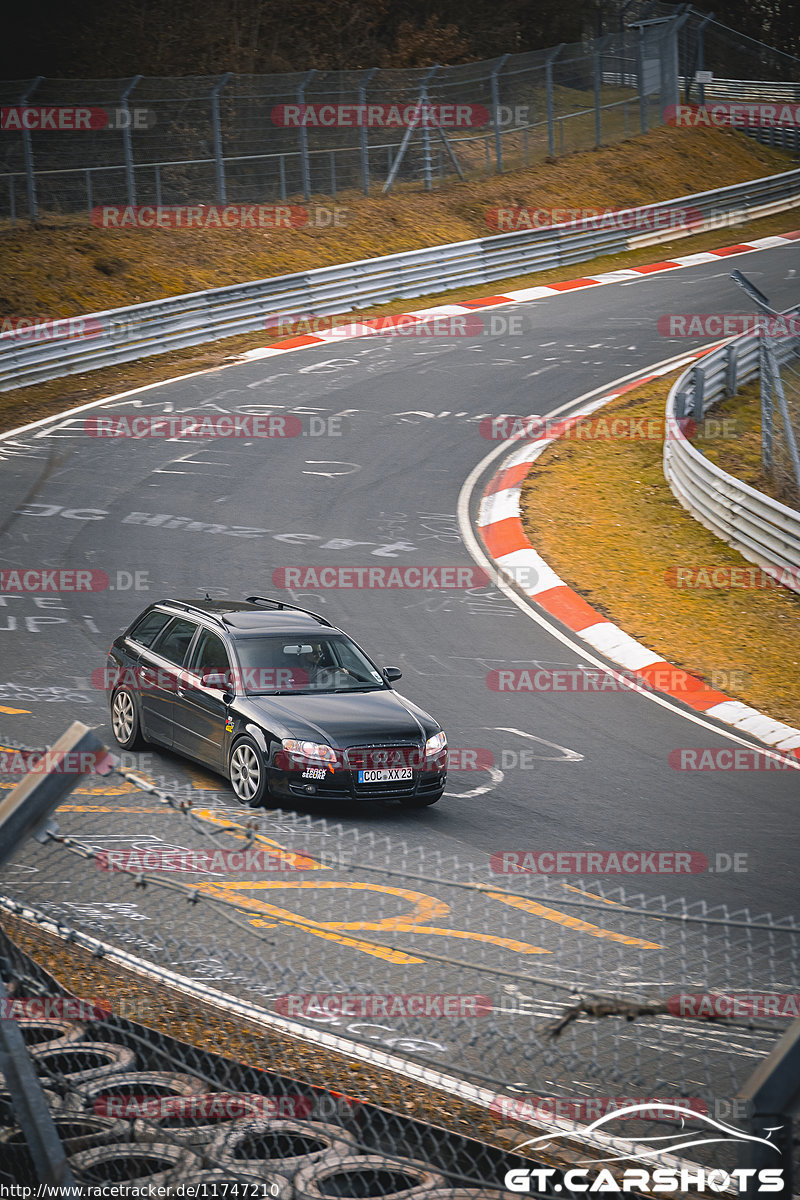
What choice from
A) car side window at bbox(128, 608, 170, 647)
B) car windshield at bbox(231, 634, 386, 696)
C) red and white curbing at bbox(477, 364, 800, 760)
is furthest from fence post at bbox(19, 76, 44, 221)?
car windshield at bbox(231, 634, 386, 696)

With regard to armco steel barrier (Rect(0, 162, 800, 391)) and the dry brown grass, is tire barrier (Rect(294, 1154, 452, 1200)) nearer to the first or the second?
the dry brown grass

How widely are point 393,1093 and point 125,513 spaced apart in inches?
563

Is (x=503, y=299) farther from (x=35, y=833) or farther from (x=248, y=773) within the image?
(x=35, y=833)

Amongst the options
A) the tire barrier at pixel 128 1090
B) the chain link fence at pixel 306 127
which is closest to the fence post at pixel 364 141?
the chain link fence at pixel 306 127

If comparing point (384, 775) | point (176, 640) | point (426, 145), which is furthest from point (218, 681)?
point (426, 145)

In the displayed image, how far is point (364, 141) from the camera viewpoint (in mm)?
34062

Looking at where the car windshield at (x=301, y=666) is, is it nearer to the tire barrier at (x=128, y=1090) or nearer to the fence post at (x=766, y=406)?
the tire barrier at (x=128, y=1090)

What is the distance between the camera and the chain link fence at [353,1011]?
15.5 feet

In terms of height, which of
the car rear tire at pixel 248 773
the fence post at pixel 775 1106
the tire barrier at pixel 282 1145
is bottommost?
the car rear tire at pixel 248 773

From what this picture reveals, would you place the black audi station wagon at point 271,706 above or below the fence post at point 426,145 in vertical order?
below

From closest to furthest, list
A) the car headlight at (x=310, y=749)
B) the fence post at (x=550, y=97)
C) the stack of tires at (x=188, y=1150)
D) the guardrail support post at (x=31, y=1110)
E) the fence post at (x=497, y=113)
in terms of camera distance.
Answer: the guardrail support post at (x=31, y=1110)
the stack of tires at (x=188, y=1150)
the car headlight at (x=310, y=749)
the fence post at (x=497, y=113)
the fence post at (x=550, y=97)

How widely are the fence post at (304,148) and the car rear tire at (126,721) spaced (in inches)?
946

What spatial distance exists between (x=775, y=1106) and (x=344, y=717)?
7270mm

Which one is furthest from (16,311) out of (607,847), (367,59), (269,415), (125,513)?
(367,59)
